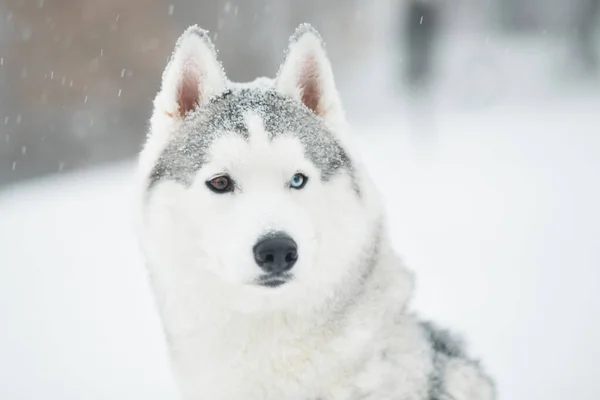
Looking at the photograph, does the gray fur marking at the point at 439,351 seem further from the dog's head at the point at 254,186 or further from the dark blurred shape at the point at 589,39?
the dark blurred shape at the point at 589,39

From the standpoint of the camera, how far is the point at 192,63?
2.38 meters

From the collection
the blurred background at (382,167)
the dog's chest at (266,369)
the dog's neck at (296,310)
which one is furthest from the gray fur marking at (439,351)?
the blurred background at (382,167)

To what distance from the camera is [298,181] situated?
225cm

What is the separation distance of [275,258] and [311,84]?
80cm

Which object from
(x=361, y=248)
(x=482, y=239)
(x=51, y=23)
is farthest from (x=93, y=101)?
(x=361, y=248)

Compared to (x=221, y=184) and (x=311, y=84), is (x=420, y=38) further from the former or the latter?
(x=221, y=184)

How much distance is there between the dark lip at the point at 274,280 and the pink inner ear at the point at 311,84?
73 centimetres

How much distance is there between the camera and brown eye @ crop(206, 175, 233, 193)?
2.22 metres

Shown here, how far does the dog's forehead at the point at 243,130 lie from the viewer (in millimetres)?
2266

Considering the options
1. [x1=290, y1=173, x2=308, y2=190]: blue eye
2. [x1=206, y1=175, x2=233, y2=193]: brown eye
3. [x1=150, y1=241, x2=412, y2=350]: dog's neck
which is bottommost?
[x1=150, y1=241, x2=412, y2=350]: dog's neck

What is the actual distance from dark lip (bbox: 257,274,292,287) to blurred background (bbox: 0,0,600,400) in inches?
67.9

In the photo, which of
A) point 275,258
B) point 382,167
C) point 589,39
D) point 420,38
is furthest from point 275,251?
point 589,39

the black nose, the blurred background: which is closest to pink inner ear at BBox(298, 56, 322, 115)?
the black nose

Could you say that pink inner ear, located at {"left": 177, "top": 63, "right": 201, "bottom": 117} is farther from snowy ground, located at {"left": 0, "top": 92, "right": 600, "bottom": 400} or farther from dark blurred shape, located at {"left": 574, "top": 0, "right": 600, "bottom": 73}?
dark blurred shape, located at {"left": 574, "top": 0, "right": 600, "bottom": 73}
